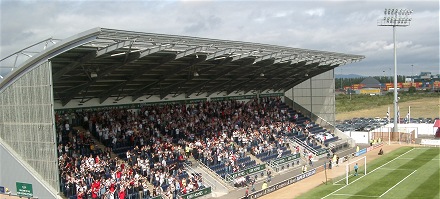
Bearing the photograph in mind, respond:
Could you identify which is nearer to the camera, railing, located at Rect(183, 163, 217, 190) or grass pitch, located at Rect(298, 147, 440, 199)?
grass pitch, located at Rect(298, 147, 440, 199)

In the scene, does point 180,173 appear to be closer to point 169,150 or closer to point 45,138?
point 169,150

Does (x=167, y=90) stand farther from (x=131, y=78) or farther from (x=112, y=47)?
(x=112, y=47)

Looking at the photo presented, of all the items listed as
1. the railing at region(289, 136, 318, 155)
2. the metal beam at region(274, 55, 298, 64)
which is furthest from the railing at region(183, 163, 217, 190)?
the railing at region(289, 136, 318, 155)

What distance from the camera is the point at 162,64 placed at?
32688 mm

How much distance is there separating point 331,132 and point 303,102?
16.2ft

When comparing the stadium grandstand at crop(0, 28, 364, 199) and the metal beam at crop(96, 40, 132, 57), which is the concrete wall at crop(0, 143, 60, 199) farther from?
the metal beam at crop(96, 40, 132, 57)

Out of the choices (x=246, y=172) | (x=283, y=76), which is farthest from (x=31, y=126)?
(x=283, y=76)

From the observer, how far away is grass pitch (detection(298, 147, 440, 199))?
3306cm

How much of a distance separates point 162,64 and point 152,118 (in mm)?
8683

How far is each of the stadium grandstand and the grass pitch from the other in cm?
593

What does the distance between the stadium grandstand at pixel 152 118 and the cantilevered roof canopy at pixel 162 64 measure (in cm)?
9

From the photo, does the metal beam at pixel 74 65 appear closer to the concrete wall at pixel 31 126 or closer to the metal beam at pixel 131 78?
the concrete wall at pixel 31 126

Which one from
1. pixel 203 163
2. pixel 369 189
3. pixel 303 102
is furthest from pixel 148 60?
pixel 303 102

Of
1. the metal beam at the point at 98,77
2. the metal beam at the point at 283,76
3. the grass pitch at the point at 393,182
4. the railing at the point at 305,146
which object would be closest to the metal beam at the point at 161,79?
the metal beam at the point at 98,77
